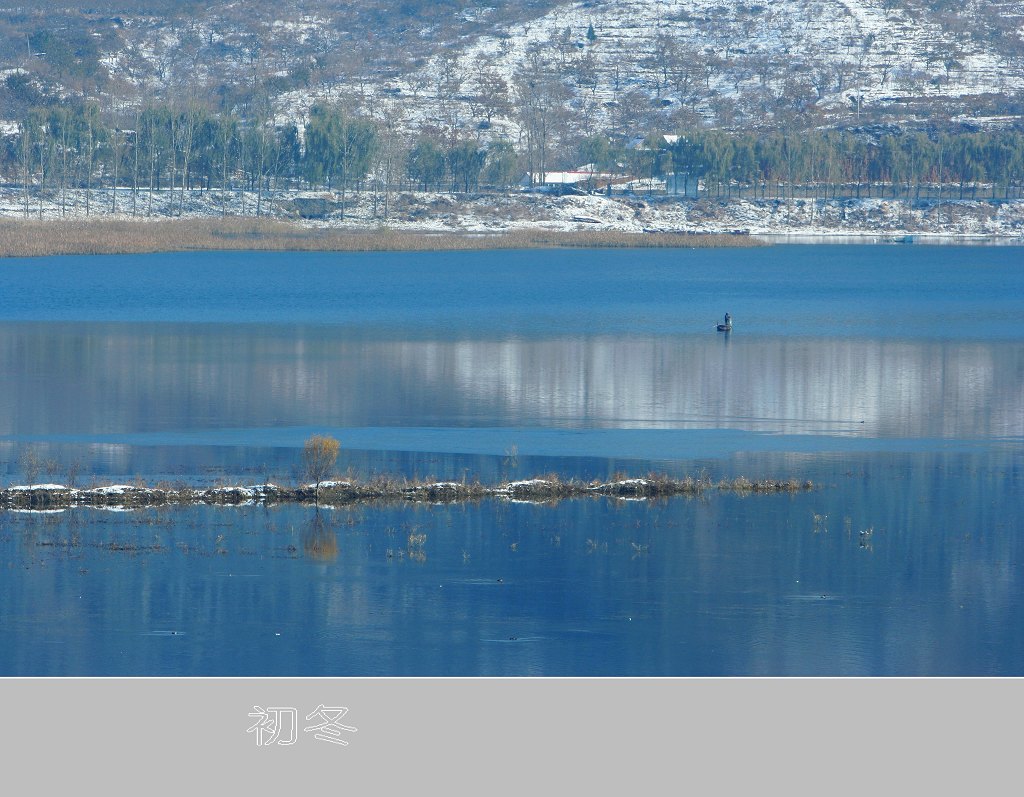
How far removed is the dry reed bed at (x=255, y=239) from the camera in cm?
9831

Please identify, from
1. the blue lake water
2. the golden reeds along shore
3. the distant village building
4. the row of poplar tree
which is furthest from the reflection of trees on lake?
the distant village building

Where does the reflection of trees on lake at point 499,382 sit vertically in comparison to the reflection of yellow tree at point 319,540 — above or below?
above

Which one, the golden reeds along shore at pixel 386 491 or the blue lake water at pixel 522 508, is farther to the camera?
the golden reeds along shore at pixel 386 491

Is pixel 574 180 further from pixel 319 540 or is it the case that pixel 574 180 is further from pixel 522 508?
pixel 319 540

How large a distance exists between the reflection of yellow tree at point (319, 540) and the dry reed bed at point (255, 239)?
74704 mm

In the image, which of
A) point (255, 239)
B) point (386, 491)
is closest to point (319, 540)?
point (386, 491)

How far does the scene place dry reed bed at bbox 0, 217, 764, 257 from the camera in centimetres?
9831

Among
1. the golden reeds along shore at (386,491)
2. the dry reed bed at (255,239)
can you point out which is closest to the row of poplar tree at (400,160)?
the dry reed bed at (255,239)

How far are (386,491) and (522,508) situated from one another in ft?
7.72

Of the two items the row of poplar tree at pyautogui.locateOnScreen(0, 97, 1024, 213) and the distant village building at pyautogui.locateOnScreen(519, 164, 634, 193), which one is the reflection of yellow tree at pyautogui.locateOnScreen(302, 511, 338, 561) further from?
the distant village building at pyautogui.locateOnScreen(519, 164, 634, 193)

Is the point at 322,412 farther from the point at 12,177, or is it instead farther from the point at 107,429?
the point at 12,177

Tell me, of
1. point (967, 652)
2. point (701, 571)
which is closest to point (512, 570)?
point (701, 571)

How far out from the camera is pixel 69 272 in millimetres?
79500

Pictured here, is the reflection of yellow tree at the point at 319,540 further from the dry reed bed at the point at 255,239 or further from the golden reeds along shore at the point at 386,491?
the dry reed bed at the point at 255,239
